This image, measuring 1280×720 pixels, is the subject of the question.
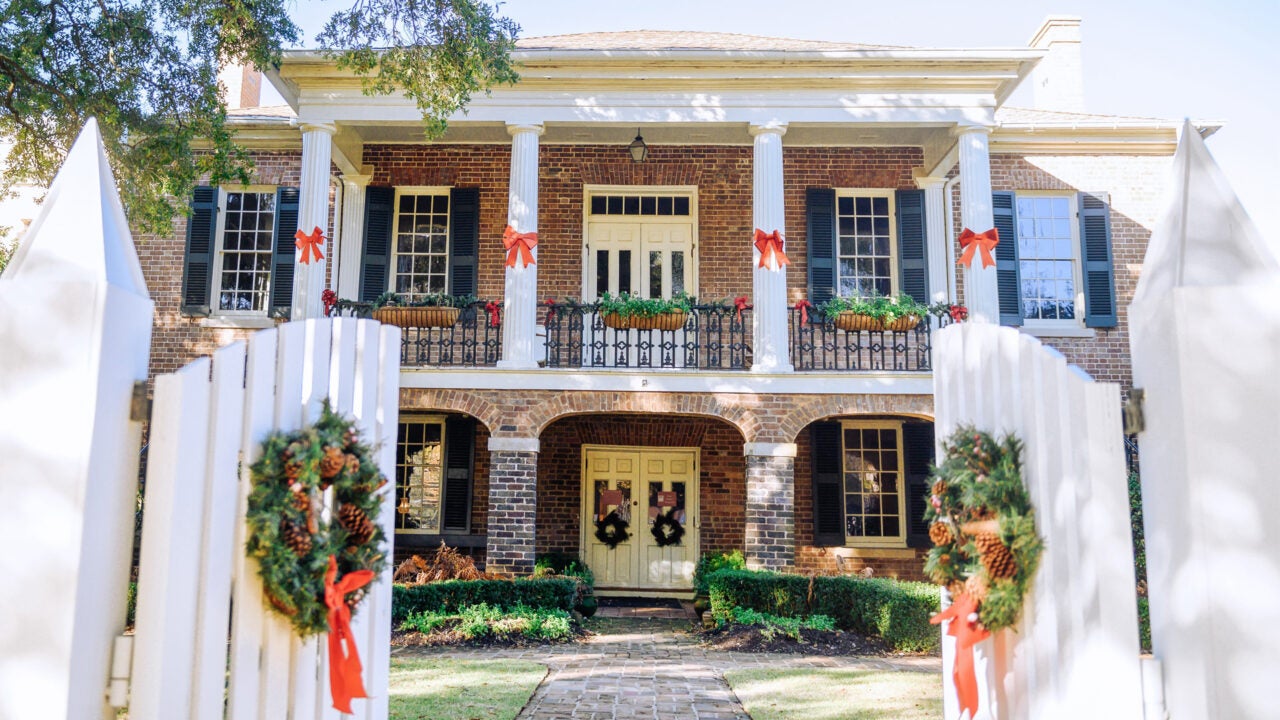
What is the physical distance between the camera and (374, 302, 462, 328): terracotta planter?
11984 mm

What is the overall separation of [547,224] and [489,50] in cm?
433

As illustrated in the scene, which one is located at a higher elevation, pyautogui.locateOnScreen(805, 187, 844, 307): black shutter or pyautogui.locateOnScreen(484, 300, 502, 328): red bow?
pyautogui.locateOnScreen(805, 187, 844, 307): black shutter

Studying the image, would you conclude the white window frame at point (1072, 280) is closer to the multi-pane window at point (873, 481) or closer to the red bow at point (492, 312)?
the multi-pane window at point (873, 481)

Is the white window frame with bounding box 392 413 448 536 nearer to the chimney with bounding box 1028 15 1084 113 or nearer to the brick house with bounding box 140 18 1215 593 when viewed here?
the brick house with bounding box 140 18 1215 593

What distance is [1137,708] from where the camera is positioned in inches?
101

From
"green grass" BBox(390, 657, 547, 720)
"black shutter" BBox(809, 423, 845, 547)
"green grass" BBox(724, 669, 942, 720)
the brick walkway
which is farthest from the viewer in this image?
"black shutter" BBox(809, 423, 845, 547)

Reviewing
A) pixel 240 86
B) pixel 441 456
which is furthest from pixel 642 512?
pixel 240 86

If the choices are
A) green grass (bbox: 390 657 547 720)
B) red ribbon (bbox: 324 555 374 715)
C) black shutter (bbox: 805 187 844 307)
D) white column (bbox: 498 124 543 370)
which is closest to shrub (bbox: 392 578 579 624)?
green grass (bbox: 390 657 547 720)

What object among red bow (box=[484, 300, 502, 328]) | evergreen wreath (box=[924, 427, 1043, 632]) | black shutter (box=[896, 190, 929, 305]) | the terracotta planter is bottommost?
evergreen wreath (box=[924, 427, 1043, 632])

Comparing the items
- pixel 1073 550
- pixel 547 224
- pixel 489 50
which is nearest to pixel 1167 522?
pixel 1073 550

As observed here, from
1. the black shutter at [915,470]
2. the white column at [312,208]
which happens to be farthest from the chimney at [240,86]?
the black shutter at [915,470]

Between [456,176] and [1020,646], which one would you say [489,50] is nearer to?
[456,176]

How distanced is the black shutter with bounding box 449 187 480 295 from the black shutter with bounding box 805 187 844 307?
477 centimetres

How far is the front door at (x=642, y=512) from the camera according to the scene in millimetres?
14094
